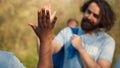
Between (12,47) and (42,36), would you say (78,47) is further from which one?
(12,47)

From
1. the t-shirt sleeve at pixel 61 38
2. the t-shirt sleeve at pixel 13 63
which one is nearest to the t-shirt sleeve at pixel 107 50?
the t-shirt sleeve at pixel 61 38

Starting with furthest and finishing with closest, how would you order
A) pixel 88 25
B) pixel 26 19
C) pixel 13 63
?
pixel 26 19, pixel 88 25, pixel 13 63

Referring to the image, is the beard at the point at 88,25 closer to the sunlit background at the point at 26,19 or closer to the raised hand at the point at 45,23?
the raised hand at the point at 45,23

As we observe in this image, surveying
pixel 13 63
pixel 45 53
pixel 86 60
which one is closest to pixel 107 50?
pixel 86 60

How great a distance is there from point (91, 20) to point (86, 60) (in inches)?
13.0

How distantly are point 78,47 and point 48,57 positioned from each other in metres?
1.03

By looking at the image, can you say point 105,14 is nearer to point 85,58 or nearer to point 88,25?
point 88,25

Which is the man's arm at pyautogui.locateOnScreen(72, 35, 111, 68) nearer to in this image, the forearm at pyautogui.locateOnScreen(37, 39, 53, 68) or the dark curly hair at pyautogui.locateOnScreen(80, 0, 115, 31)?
the dark curly hair at pyautogui.locateOnScreen(80, 0, 115, 31)

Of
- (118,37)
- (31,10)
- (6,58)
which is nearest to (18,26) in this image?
(31,10)

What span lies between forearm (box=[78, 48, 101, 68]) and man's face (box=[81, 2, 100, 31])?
0.21m

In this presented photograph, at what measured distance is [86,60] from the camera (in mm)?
2494

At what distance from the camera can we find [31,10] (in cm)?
741

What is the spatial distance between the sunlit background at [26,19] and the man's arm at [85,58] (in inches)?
186

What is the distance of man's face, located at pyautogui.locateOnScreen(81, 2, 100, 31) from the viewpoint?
8.77ft
